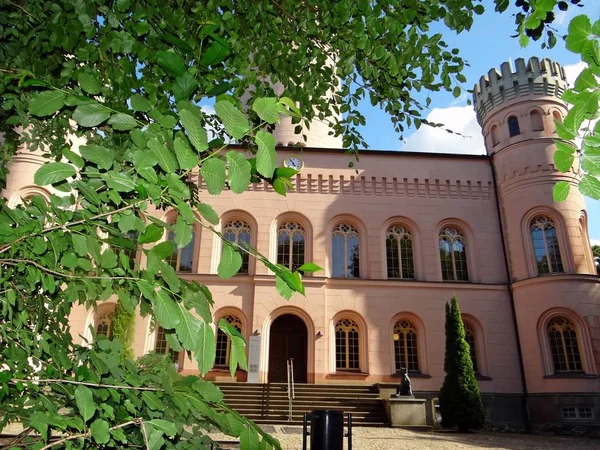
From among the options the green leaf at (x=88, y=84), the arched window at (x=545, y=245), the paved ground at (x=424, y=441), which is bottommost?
the paved ground at (x=424, y=441)

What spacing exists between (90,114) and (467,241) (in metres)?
19.4

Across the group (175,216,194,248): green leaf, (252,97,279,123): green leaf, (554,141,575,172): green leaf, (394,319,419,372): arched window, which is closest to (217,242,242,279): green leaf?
(175,216,194,248): green leaf

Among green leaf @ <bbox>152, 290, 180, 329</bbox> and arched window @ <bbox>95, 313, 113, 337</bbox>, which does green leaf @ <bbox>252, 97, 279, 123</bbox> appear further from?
arched window @ <bbox>95, 313, 113, 337</bbox>

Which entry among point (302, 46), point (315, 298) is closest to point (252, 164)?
point (302, 46)

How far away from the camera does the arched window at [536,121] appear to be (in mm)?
18509

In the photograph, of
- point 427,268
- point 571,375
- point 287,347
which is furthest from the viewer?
point 427,268

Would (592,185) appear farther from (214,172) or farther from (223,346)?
(223,346)

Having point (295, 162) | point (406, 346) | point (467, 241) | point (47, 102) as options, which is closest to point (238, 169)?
point (47, 102)

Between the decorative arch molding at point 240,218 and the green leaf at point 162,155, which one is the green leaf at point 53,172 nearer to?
the green leaf at point 162,155

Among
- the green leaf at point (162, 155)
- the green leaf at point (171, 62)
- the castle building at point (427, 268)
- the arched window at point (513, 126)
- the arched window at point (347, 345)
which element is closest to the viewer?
the green leaf at point (162, 155)

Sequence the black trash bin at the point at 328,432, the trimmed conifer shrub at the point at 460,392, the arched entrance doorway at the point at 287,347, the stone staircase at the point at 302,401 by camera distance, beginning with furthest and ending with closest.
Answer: the arched entrance doorway at the point at 287,347 → the stone staircase at the point at 302,401 → the trimmed conifer shrub at the point at 460,392 → the black trash bin at the point at 328,432

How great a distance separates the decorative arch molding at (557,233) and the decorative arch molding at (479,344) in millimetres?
2873

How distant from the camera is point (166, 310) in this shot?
1234 millimetres

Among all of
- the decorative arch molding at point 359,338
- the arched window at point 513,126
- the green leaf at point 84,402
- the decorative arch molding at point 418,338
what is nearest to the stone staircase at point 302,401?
the decorative arch molding at point 359,338
